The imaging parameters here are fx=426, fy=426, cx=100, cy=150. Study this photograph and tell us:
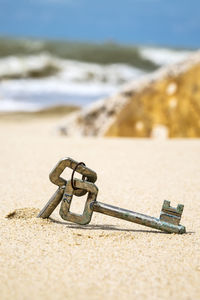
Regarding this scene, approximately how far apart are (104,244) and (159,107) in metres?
3.50

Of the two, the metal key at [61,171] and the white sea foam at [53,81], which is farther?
the white sea foam at [53,81]

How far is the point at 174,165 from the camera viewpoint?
3113 millimetres

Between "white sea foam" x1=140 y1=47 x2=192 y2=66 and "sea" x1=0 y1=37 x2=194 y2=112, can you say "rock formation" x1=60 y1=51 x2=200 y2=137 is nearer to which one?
"sea" x1=0 y1=37 x2=194 y2=112

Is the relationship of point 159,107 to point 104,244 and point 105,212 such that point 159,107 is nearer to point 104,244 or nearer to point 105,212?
point 105,212

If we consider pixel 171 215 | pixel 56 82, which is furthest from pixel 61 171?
pixel 56 82

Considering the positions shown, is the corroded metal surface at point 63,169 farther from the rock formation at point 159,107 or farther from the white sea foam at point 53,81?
the white sea foam at point 53,81

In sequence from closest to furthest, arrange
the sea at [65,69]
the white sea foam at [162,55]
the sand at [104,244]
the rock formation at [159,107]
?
the sand at [104,244] < the rock formation at [159,107] < the sea at [65,69] < the white sea foam at [162,55]

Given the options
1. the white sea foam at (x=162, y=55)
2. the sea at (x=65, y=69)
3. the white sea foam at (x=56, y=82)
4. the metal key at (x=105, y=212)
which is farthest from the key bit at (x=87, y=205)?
the white sea foam at (x=162, y=55)

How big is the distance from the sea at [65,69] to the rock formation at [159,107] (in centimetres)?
526

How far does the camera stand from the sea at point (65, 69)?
12.0 m

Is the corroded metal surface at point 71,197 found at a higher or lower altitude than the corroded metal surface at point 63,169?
lower

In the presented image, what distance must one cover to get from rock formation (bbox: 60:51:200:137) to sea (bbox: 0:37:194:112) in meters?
5.26

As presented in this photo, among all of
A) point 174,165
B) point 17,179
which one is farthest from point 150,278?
point 174,165

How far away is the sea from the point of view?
12031 millimetres
